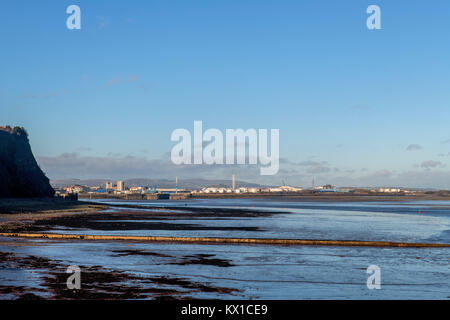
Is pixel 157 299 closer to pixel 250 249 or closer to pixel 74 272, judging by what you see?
pixel 74 272

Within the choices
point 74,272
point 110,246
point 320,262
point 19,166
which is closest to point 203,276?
point 74,272

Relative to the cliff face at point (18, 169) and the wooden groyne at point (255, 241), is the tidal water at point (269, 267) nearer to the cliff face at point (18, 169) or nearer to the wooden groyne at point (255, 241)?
the wooden groyne at point (255, 241)

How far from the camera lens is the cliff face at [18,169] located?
13038 cm

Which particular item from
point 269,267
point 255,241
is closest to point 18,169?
point 255,241

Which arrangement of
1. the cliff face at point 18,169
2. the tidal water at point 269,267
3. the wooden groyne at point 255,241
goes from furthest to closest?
the cliff face at point 18,169
the wooden groyne at point 255,241
the tidal water at point 269,267

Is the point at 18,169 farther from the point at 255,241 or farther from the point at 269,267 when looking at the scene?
the point at 269,267

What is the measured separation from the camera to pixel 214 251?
3331 centimetres

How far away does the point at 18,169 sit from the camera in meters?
141

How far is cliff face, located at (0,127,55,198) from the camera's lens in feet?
428

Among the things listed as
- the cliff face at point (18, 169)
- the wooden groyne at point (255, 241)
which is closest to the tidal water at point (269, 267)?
the wooden groyne at point (255, 241)

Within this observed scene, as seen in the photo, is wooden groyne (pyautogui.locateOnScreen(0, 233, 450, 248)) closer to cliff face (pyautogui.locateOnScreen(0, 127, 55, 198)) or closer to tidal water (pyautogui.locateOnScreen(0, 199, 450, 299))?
tidal water (pyautogui.locateOnScreen(0, 199, 450, 299))

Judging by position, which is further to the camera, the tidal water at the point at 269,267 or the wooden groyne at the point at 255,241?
the wooden groyne at the point at 255,241

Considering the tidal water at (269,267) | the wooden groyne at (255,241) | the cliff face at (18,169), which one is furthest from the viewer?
the cliff face at (18,169)
